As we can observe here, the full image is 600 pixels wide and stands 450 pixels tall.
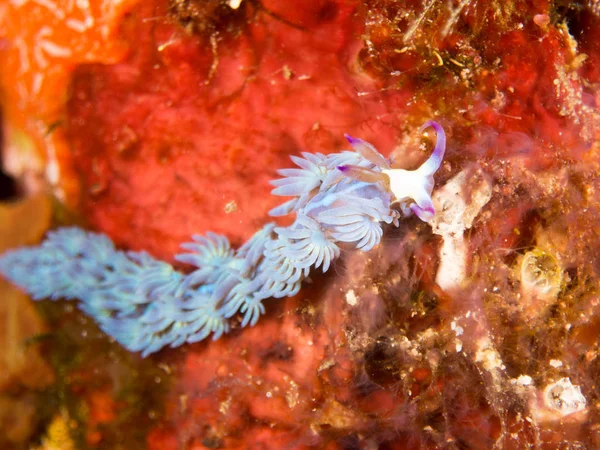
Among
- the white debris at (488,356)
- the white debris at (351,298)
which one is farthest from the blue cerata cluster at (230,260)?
the white debris at (488,356)

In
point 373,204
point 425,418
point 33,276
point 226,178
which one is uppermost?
point 373,204

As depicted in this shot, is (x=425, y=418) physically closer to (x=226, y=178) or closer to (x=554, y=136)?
(x=554, y=136)

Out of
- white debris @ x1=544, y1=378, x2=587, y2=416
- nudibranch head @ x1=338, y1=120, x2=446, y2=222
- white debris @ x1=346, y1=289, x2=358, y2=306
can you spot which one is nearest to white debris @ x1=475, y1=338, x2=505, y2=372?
white debris @ x1=544, y1=378, x2=587, y2=416

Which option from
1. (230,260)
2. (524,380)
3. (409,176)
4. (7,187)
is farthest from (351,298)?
(7,187)

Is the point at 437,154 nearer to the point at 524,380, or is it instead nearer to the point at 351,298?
the point at 351,298

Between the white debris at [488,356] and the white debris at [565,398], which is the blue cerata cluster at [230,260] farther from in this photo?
the white debris at [565,398]

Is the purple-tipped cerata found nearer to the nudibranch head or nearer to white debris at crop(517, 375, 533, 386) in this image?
the nudibranch head

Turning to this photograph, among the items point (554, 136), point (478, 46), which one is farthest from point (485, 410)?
point (478, 46)

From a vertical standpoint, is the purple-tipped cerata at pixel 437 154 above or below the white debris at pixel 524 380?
above
